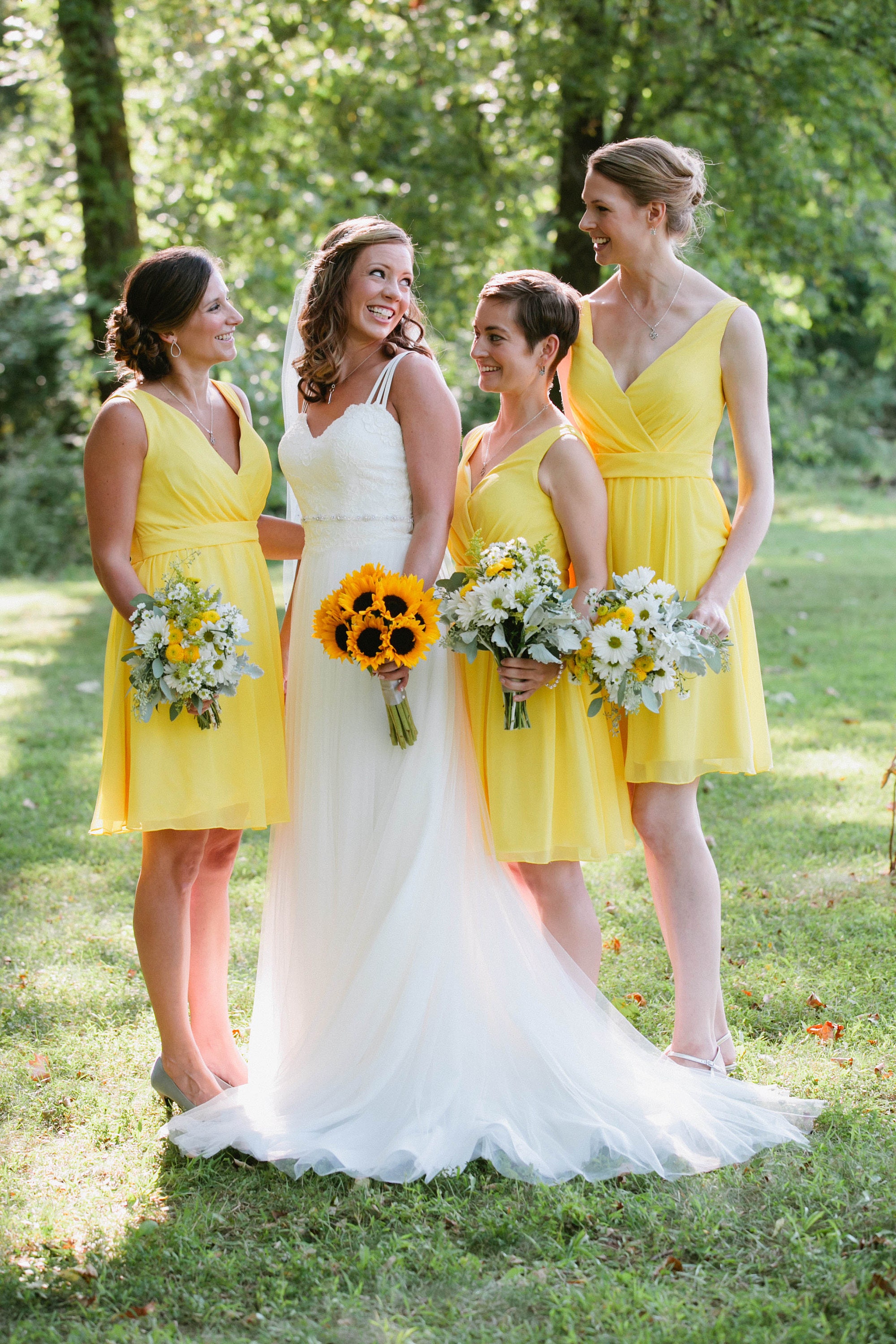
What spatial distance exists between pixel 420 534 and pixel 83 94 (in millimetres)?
8144

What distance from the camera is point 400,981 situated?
3.38m

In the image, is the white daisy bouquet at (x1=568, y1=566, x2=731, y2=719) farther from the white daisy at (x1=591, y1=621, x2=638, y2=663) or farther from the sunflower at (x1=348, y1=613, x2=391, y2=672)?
the sunflower at (x1=348, y1=613, x2=391, y2=672)

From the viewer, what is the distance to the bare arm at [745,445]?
3.43m

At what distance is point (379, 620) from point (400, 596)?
0.28 feet

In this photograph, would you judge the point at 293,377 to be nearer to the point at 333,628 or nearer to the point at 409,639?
the point at 333,628

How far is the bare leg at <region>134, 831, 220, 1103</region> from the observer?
3.47 meters

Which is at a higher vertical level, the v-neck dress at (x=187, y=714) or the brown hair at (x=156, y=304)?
the brown hair at (x=156, y=304)

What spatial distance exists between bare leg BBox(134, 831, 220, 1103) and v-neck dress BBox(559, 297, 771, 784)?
132 centimetres

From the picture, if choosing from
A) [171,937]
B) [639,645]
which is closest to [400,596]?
[639,645]

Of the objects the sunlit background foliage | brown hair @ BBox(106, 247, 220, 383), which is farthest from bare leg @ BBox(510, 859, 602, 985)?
the sunlit background foliage

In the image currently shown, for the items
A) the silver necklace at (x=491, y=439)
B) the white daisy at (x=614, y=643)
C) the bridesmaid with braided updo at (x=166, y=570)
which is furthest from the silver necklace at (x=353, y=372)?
the white daisy at (x=614, y=643)

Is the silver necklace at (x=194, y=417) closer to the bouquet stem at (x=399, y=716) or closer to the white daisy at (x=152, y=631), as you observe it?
the white daisy at (x=152, y=631)

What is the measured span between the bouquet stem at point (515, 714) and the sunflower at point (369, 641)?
1.31ft

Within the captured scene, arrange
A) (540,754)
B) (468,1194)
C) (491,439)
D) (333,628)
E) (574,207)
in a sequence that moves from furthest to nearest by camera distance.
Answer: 1. (574,207)
2. (491,439)
3. (540,754)
4. (333,628)
5. (468,1194)
